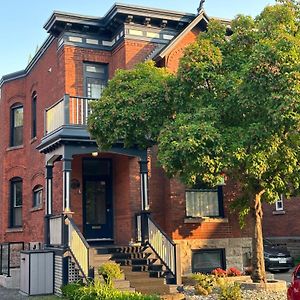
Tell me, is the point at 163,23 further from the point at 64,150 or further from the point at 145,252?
the point at 145,252

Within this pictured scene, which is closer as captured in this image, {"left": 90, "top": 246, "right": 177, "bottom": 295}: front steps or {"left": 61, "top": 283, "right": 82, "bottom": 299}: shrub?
{"left": 61, "top": 283, "right": 82, "bottom": 299}: shrub

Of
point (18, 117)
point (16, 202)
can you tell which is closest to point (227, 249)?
point (16, 202)

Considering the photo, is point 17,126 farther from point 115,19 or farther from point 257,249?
point 257,249

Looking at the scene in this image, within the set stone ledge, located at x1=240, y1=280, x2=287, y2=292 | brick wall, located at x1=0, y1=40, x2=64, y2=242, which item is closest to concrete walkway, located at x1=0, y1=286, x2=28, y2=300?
brick wall, located at x1=0, y1=40, x2=64, y2=242

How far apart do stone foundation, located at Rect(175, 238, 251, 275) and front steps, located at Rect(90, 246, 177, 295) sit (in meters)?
1.86

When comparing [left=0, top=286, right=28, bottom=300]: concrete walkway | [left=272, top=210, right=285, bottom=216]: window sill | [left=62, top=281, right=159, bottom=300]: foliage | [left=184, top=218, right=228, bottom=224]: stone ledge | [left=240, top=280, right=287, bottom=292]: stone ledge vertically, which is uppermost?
[left=272, top=210, right=285, bottom=216]: window sill

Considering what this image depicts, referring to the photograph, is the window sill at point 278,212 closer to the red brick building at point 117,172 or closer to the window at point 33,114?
the red brick building at point 117,172

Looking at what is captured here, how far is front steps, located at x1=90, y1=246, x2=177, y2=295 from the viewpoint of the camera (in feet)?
43.8

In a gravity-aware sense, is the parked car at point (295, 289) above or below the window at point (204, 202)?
below

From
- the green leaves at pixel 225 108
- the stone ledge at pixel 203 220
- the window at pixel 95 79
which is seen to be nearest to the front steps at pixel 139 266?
the stone ledge at pixel 203 220

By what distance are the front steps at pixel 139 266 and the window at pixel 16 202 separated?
8630 millimetres

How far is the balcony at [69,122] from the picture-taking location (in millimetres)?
14873

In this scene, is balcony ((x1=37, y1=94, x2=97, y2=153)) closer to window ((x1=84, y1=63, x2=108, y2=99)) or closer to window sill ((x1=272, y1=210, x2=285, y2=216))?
window ((x1=84, y1=63, x2=108, y2=99))

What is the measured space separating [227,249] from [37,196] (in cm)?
844
